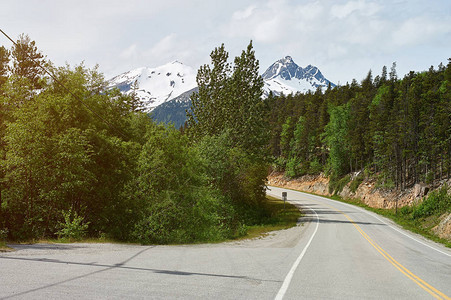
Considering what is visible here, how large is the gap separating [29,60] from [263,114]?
22590mm

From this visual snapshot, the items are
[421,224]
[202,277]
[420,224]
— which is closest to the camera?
[202,277]

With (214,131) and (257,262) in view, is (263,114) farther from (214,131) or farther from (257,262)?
(257,262)

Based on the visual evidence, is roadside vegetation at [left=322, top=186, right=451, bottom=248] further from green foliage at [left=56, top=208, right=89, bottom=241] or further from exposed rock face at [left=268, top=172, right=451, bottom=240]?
green foliage at [left=56, top=208, right=89, bottom=241]

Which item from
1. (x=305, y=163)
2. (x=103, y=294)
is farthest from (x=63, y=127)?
(x=305, y=163)

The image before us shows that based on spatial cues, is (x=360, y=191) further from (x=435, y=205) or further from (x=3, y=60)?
(x=3, y=60)

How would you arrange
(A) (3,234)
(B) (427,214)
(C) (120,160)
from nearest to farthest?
(A) (3,234) < (C) (120,160) < (B) (427,214)

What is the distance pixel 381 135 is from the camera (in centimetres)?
6119

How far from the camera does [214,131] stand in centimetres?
3419

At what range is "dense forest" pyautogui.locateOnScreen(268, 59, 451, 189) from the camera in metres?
49.1

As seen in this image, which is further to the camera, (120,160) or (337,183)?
(337,183)

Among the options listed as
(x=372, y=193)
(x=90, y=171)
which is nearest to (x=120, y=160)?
(x=90, y=171)

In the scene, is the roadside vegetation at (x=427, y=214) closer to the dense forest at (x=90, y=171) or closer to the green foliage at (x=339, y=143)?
the dense forest at (x=90, y=171)

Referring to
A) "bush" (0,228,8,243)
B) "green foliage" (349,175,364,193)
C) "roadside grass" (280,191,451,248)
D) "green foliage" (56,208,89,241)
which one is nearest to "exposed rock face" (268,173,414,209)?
"green foliage" (349,175,364,193)

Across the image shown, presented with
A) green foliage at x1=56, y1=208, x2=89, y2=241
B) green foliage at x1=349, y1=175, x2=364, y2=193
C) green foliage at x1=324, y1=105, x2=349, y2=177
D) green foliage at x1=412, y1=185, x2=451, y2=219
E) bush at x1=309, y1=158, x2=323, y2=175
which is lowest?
green foliage at x1=56, y1=208, x2=89, y2=241
